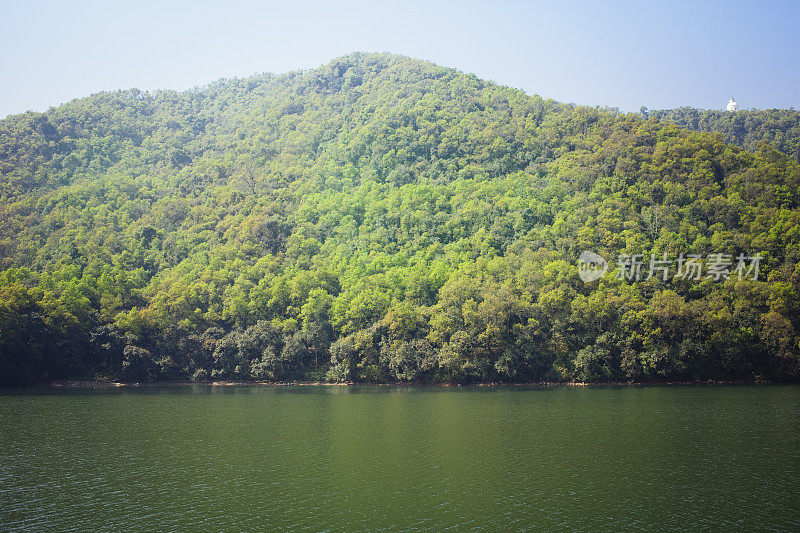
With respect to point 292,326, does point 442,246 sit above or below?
above

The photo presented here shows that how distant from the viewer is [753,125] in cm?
10250

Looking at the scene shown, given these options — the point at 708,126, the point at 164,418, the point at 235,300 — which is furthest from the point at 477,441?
the point at 708,126

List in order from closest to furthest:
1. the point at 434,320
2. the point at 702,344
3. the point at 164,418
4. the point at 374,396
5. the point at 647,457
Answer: the point at 647,457, the point at 164,418, the point at 374,396, the point at 702,344, the point at 434,320

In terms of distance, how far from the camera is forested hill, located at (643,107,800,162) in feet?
304

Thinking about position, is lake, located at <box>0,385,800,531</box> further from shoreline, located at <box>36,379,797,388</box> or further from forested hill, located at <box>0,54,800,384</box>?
forested hill, located at <box>0,54,800,384</box>

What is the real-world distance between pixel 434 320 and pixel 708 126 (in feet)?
258

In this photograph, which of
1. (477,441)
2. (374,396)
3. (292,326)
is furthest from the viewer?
(292,326)

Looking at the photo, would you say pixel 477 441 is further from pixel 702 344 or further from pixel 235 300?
pixel 235 300

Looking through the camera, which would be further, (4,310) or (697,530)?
(4,310)

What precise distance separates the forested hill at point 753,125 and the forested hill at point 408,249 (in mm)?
26521

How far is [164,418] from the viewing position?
113ft
